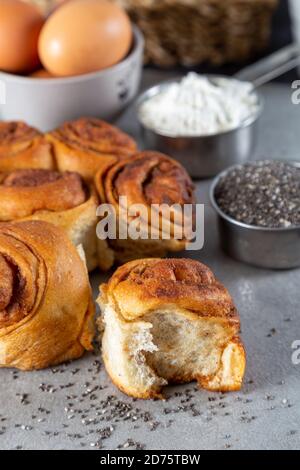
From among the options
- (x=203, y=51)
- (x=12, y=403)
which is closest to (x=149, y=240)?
(x=12, y=403)

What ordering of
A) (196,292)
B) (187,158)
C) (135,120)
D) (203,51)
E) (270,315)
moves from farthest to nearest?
(203,51) < (135,120) < (187,158) < (270,315) < (196,292)

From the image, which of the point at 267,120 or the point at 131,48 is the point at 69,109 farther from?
the point at 267,120

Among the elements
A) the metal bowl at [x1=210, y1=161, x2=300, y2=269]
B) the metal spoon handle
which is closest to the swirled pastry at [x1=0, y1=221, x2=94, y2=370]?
the metal bowl at [x1=210, y1=161, x2=300, y2=269]

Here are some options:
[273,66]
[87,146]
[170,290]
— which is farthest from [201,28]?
[170,290]

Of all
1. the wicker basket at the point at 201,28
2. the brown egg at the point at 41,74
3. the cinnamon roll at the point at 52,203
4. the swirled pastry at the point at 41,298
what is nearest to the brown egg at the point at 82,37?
the brown egg at the point at 41,74

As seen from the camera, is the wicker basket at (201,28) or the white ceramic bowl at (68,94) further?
the wicker basket at (201,28)

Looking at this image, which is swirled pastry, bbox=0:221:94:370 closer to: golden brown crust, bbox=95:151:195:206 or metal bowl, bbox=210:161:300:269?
golden brown crust, bbox=95:151:195:206

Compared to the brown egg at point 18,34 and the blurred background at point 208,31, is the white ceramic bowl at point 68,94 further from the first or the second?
the blurred background at point 208,31
